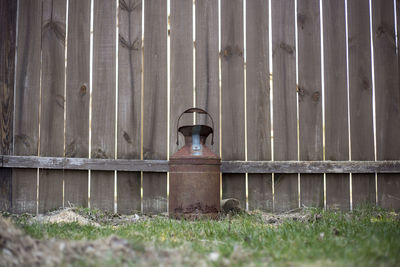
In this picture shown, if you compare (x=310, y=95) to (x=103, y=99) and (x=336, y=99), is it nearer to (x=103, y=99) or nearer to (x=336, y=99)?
(x=336, y=99)

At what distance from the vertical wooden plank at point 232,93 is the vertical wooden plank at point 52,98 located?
1.68 meters

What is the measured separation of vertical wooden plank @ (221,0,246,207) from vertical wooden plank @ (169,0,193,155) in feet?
1.14

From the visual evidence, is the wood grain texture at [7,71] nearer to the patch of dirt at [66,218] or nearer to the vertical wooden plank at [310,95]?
the patch of dirt at [66,218]

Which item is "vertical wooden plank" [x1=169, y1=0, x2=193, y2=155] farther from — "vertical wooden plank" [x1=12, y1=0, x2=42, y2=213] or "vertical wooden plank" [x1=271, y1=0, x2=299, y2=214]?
"vertical wooden plank" [x1=12, y1=0, x2=42, y2=213]

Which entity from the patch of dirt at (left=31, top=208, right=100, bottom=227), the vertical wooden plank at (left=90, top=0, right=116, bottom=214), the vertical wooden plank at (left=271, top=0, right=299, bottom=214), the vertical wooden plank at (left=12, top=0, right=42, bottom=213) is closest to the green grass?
the patch of dirt at (left=31, top=208, right=100, bottom=227)

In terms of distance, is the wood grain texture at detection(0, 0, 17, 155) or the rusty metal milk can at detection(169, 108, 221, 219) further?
the wood grain texture at detection(0, 0, 17, 155)

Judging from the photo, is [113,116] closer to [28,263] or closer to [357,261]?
[28,263]

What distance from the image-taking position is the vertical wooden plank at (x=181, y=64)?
432 centimetres

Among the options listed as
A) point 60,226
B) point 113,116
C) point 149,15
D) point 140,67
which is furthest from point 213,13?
point 60,226

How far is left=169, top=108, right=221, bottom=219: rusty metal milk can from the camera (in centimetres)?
384

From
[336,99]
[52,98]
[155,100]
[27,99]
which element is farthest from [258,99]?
[27,99]

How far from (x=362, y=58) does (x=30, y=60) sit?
3.49 m

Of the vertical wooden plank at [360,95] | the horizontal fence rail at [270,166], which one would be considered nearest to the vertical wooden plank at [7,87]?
the horizontal fence rail at [270,166]

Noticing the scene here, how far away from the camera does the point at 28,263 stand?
178 centimetres
